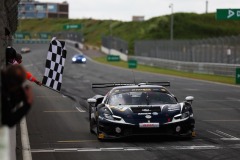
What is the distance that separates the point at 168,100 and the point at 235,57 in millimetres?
31699

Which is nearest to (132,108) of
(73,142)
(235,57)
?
(73,142)

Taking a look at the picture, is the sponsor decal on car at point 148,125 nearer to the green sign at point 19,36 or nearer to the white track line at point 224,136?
the white track line at point 224,136

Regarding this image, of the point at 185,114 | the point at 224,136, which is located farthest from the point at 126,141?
the point at 224,136

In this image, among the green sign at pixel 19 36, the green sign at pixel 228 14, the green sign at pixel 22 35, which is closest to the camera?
the green sign at pixel 228 14

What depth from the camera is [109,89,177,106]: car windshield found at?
12906 mm

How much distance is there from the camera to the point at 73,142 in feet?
40.7

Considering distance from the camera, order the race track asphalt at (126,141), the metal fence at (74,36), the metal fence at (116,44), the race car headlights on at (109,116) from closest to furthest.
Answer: the race track asphalt at (126,141) < the race car headlights on at (109,116) < the metal fence at (116,44) < the metal fence at (74,36)

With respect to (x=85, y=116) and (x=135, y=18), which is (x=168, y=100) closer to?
(x=85, y=116)

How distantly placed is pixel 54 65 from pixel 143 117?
10.4ft

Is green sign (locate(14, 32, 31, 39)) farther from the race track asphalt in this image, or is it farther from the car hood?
the car hood

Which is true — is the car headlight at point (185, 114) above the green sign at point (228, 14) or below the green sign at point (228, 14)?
below

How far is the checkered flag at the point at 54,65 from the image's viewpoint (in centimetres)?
1421

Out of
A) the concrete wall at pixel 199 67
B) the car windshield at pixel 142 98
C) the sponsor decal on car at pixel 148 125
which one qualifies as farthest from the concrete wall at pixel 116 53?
the sponsor decal on car at pixel 148 125

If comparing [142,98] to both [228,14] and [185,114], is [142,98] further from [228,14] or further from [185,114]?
[228,14]
